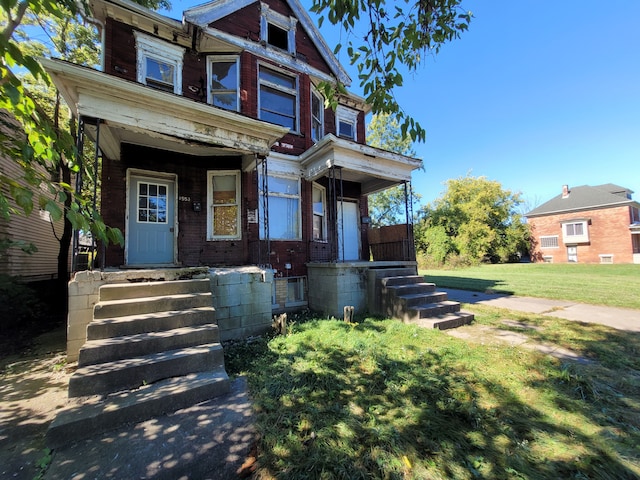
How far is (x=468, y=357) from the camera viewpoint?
401cm

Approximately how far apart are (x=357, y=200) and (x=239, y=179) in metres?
4.41

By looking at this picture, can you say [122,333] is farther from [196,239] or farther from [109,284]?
[196,239]

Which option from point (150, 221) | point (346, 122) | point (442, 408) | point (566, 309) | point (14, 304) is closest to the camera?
point (442, 408)

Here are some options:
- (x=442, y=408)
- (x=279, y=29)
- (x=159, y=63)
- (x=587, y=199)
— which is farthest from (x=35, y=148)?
(x=587, y=199)

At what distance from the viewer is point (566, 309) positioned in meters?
6.73

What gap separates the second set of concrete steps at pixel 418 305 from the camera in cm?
562

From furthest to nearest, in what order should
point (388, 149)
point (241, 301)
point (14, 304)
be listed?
point (388, 149) → point (14, 304) → point (241, 301)

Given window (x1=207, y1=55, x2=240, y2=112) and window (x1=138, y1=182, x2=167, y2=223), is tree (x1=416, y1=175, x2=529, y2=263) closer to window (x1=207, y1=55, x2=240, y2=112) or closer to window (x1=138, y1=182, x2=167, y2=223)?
window (x1=207, y1=55, x2=240, y2=112)

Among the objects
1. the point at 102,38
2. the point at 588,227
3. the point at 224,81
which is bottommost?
the point at 588,227

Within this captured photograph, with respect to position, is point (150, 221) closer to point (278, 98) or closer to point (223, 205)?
point (223, 205)

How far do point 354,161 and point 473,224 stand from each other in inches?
856

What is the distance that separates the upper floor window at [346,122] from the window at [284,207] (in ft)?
11.2

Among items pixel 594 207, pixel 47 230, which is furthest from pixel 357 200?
pixel 594 207

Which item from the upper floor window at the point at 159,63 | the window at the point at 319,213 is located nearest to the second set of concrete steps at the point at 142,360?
the window at the point at 319,213
